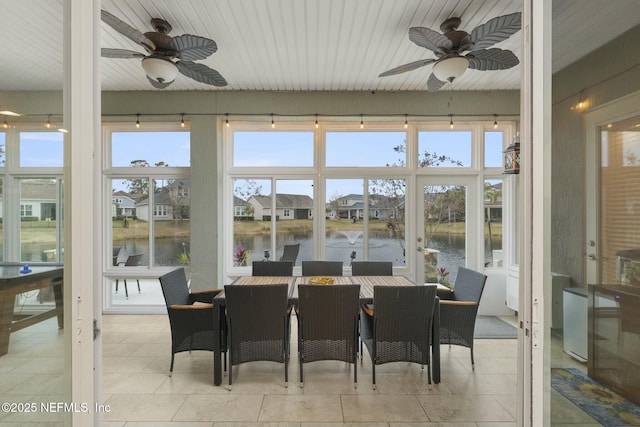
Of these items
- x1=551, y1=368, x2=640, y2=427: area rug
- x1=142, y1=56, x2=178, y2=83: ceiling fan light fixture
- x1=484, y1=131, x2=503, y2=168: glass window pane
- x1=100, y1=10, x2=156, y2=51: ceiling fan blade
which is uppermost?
x1=100, y1=10, x2=156, y2=51: ceiling fan blade

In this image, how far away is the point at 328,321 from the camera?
261 centimetres

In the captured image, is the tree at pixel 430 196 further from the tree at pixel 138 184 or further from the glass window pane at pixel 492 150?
the tree at pixel 138 184

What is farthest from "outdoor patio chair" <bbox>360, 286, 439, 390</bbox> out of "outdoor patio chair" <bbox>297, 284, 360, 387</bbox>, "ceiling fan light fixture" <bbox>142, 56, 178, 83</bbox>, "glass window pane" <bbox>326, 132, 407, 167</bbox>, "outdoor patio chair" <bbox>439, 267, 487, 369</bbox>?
"glass window pane" <bbox>326, 132, 407, 167</bbox>

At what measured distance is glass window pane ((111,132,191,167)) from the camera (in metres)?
4.82

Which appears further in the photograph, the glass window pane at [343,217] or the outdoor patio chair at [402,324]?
the glass window pane at [343,217]

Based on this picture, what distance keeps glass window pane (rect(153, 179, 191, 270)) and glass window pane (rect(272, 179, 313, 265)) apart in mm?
1399

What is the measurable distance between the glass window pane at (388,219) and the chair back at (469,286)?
1.53 meters

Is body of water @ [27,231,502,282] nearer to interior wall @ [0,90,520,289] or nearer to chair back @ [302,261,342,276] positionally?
interior wall @ [0,90,520,289]

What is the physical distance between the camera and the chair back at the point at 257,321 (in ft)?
8.42

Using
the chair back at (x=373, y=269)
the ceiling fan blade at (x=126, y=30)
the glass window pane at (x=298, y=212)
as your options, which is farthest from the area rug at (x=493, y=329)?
the ceiling fan blade at (x=126, y=30)

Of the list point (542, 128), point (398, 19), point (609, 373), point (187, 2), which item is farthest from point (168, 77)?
point (609, 373)

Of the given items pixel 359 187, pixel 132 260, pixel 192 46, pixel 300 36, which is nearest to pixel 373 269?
pixel 359 187

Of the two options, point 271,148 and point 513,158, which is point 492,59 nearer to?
point 513,158

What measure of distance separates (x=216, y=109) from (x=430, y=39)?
126 inches
